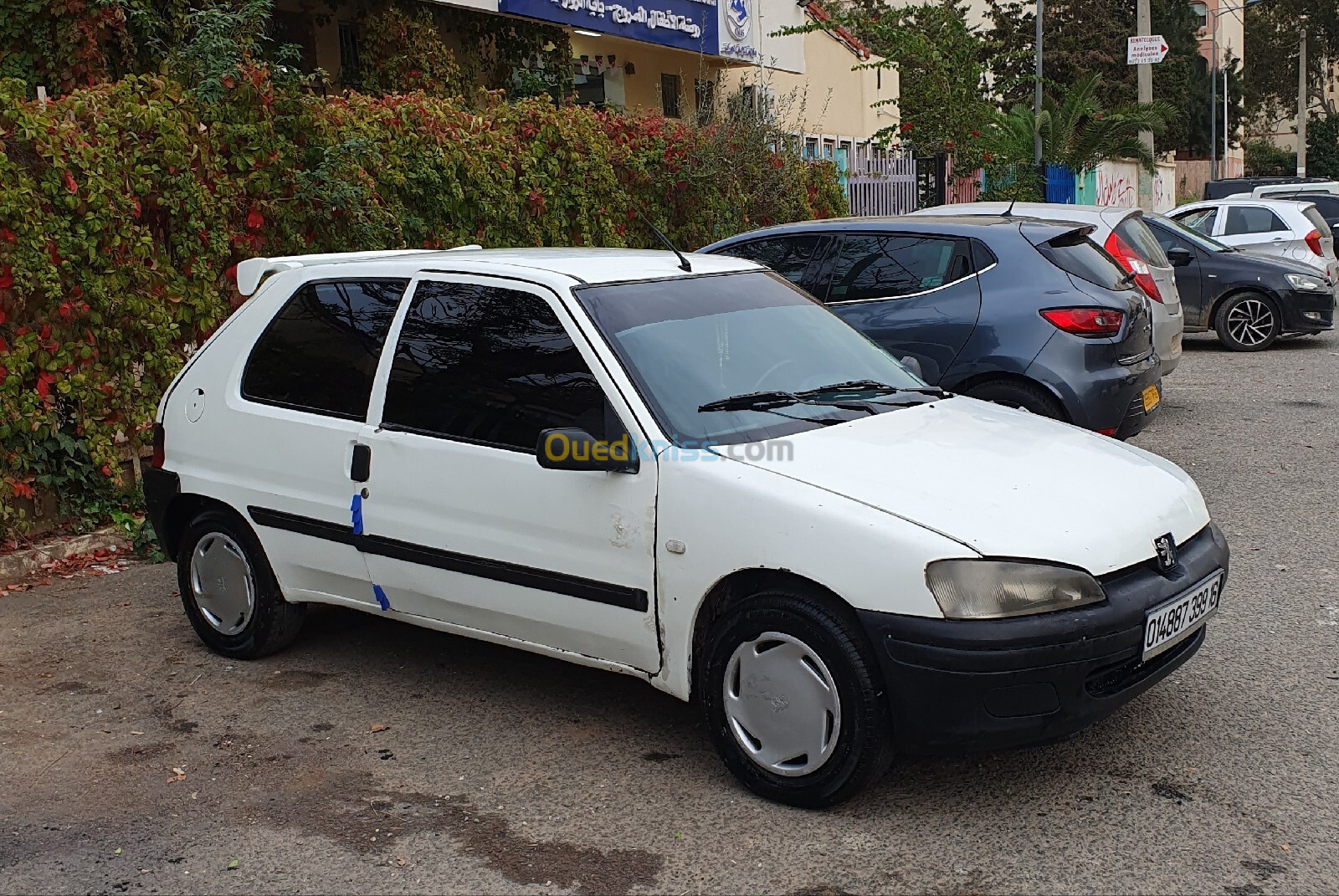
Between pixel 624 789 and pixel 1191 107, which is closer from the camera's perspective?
pixel 624 789

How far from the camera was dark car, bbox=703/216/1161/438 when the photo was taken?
7887 mm

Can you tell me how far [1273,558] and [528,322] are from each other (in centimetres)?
422

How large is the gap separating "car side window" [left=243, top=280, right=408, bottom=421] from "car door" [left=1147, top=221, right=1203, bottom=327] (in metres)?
12.0

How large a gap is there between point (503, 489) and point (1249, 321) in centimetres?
1313

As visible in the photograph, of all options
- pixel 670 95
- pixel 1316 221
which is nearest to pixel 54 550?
pixel 1316 221

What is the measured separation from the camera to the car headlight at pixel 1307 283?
49.5 ft

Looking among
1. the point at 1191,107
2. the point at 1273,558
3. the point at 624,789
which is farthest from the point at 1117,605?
the point at 1191,107

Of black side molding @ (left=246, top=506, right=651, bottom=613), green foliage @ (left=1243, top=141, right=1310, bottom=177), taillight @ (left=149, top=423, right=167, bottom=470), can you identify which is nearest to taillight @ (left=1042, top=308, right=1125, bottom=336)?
black side molding @ (left=246, top=506, right=651, bottom=613)

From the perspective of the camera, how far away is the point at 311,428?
520 centimetres

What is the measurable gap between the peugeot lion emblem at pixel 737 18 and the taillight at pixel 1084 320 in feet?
50.9

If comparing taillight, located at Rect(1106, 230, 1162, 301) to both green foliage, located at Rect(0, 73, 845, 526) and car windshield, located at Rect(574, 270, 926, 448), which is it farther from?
car windshield, located at Rect(574, 270, 926, 448)

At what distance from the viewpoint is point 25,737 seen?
496 centimetres

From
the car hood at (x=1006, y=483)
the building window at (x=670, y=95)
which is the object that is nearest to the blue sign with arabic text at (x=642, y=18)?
the building window at (x=670, y=95)

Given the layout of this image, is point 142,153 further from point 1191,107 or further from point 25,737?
point 1191,107
